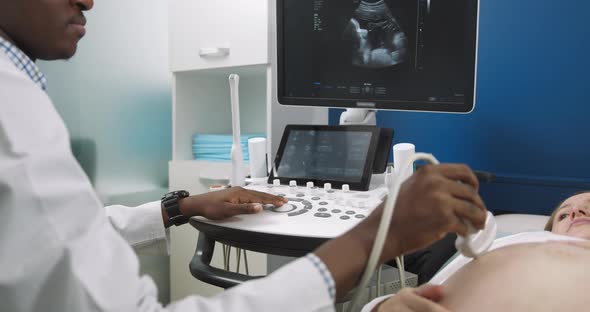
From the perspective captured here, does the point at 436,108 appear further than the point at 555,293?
Yes

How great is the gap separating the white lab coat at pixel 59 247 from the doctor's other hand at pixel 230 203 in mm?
447

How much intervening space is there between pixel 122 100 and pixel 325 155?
115 cm

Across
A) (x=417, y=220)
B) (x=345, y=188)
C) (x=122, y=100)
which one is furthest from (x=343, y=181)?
(x=122, y=100)

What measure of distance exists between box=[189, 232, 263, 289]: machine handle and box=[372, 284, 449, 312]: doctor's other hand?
45 centimetres

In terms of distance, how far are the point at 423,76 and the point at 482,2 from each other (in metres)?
0.51

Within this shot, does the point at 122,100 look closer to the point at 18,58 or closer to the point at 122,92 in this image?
the point at 122,92

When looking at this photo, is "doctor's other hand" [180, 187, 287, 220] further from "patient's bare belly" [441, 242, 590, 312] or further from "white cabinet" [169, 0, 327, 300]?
"white cabinet" [169, 0, 327, 300]

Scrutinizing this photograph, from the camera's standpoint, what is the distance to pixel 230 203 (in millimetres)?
1087

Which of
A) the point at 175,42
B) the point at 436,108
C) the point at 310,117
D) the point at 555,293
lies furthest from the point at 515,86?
the point at 175,42

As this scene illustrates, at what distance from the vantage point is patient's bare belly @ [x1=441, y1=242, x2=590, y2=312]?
0.82 metres

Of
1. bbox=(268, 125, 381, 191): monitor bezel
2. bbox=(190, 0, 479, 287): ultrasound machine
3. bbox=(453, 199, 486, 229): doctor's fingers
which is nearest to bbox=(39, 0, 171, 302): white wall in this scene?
bbox=(190, 0, 479, 287): ultrasound machine

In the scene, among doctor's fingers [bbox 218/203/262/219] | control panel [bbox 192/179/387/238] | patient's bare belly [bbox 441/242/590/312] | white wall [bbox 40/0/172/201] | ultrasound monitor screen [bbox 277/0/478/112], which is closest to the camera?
patient's bare belly [bbox 441/242/590/312]

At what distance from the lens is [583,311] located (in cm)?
82

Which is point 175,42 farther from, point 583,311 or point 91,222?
point 583,311
